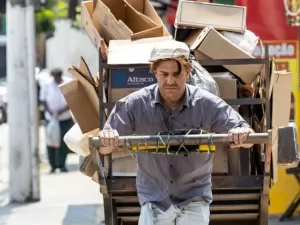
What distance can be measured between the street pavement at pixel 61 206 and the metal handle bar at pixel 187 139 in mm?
4204

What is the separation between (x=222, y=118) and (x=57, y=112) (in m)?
8.80

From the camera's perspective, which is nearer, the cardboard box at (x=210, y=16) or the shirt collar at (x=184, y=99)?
the shirt collar at (x=184, y=99)

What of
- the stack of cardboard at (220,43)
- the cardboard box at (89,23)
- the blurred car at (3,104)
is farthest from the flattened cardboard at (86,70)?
the blurred car at (3,104)

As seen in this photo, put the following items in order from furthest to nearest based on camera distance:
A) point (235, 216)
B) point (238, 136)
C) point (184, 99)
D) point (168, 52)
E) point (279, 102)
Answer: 1. point (279, 102)
2. point (235, 216)
3. point (184, 99)
4. point (168, 52)
5. point (238, 136)

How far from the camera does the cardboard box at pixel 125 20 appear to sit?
639 centimetres

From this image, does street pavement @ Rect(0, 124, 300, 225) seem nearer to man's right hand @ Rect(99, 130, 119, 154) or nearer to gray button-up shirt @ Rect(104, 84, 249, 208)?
gray button-up shirt @ Rect(104, 84, 249, 208)

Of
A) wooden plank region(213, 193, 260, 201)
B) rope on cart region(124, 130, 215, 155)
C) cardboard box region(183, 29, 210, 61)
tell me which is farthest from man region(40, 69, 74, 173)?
rope on cart region(124, 130, 215, 155)

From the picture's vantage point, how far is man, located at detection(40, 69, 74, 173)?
13.5 meters

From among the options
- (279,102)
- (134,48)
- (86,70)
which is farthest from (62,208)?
(134,48)

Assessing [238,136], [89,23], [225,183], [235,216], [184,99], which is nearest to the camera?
[238,136]

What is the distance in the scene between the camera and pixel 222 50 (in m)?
6.18

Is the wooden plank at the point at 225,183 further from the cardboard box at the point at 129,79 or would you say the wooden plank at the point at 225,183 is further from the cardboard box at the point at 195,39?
the cardboard box at the point at 195,39

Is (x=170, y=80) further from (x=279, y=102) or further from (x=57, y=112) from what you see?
(x=57, y=112)

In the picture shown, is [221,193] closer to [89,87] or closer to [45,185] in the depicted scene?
[89,87]
